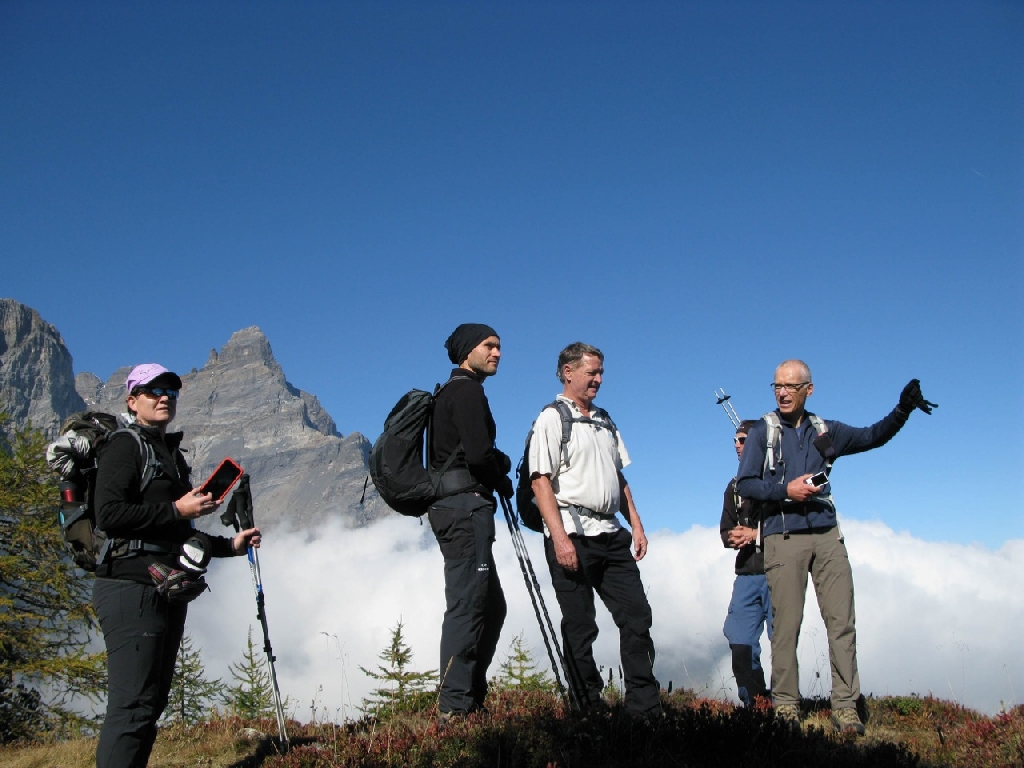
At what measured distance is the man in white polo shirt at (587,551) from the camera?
5.88 metres

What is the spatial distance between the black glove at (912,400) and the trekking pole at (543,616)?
128 inches

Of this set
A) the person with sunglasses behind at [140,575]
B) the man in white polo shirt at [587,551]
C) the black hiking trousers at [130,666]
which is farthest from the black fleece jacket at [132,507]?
the man in white polo shirt at [587,551]

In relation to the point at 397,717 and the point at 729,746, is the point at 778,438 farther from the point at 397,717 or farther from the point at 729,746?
the point at 397,717

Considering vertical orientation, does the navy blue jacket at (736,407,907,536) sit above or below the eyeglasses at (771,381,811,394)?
below

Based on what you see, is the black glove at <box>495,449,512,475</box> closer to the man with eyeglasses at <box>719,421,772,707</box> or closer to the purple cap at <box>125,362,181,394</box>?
the purple cap at <box>125,362,181,394</box>

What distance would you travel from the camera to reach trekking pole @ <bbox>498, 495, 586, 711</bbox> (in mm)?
6004

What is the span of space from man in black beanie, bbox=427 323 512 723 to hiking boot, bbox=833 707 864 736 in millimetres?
2655

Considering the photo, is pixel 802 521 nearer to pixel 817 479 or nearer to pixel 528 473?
pixel 817 479

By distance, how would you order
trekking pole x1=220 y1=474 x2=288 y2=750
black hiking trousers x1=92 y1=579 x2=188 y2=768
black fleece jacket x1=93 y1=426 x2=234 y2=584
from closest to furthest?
black hiking trousers x1=92 y1=579 x2=188 y2=768 → black fleece jacket x1=93 y1=426 x2=234 y2=584 → trekking pole x1=220 y1=474 x2=288 y2=750

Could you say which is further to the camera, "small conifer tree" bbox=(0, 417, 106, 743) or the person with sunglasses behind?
"small conifer tree" bbox=(0, 417, 106, 743)

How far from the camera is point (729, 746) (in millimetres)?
4855

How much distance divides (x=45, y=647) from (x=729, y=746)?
73.5 ft

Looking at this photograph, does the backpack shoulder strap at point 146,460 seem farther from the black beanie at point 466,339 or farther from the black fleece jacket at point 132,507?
the black beanie at point 466,339

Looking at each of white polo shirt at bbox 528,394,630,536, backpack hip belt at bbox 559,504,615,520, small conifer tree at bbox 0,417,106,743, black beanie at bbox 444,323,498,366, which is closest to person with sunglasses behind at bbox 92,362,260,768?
black beanie at bbox 444,323,498,366
